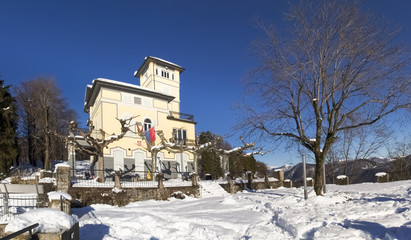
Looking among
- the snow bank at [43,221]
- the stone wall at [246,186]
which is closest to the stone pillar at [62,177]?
the snow bank at [43,221]

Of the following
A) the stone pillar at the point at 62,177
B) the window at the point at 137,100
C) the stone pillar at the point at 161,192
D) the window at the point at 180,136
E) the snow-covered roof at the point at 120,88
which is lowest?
the stone pillar at the point at 161,192

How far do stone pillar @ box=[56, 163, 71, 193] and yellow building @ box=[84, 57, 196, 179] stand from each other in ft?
24.3

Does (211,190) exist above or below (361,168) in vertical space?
above

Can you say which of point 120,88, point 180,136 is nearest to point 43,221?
point 120,88

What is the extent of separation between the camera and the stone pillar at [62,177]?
46.1ft

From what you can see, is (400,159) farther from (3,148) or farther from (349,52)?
(3,148)

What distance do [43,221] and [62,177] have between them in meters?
10.8

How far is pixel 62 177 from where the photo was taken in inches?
560

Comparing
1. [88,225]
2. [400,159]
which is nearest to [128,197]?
[88,225]

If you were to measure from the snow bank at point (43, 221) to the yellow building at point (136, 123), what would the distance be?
16458 millimetres

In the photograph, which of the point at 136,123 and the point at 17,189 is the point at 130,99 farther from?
the point at 17,189

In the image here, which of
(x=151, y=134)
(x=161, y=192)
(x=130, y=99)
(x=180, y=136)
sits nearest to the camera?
(x=161, y=192)

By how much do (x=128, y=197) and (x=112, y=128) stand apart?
9769 millimetres

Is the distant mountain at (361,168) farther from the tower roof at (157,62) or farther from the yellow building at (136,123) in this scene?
the tower roof at (157,62)
